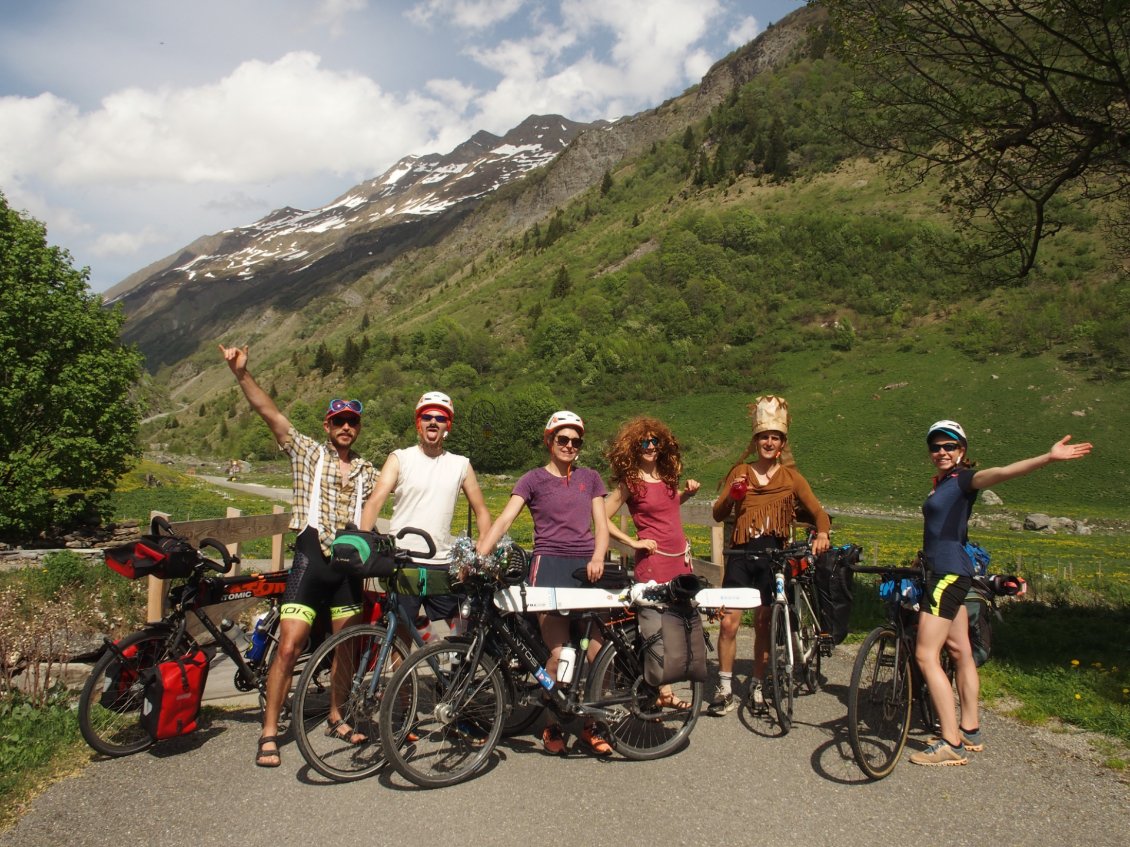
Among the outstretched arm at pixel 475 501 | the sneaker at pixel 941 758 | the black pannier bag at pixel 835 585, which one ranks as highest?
the outstretched arm at pixel 475 501

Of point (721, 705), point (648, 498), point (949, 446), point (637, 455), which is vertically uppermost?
point (949, 446)

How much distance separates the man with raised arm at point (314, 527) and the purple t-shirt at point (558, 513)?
1.11m

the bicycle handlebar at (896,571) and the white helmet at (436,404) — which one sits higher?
the white helmet at (436,404)

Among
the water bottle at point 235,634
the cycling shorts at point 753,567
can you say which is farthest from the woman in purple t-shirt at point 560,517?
the water bottle at point 235,634

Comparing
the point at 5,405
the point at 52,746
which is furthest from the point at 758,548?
the point at 5,405

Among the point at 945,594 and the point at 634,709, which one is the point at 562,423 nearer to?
the point at 634,709

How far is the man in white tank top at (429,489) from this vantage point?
17.0ft

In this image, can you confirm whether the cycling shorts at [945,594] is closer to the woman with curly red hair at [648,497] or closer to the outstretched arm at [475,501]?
the woman with curly red hair at [648,497]

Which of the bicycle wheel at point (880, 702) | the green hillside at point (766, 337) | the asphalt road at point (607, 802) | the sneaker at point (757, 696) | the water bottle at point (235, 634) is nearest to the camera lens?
the asphalt road at point (607, 802)

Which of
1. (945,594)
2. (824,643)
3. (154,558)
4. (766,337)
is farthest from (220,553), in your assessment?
(766,337)

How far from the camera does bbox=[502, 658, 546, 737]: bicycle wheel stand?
15.9ft

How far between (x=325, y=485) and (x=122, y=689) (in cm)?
171

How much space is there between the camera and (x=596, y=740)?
5.00 meters

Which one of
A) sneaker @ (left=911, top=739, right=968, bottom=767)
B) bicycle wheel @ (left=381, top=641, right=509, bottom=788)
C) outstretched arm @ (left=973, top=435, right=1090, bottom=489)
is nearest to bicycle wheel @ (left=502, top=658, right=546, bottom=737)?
bicycle wheel @ (left=381, top=641, right=509, bottom=788)
